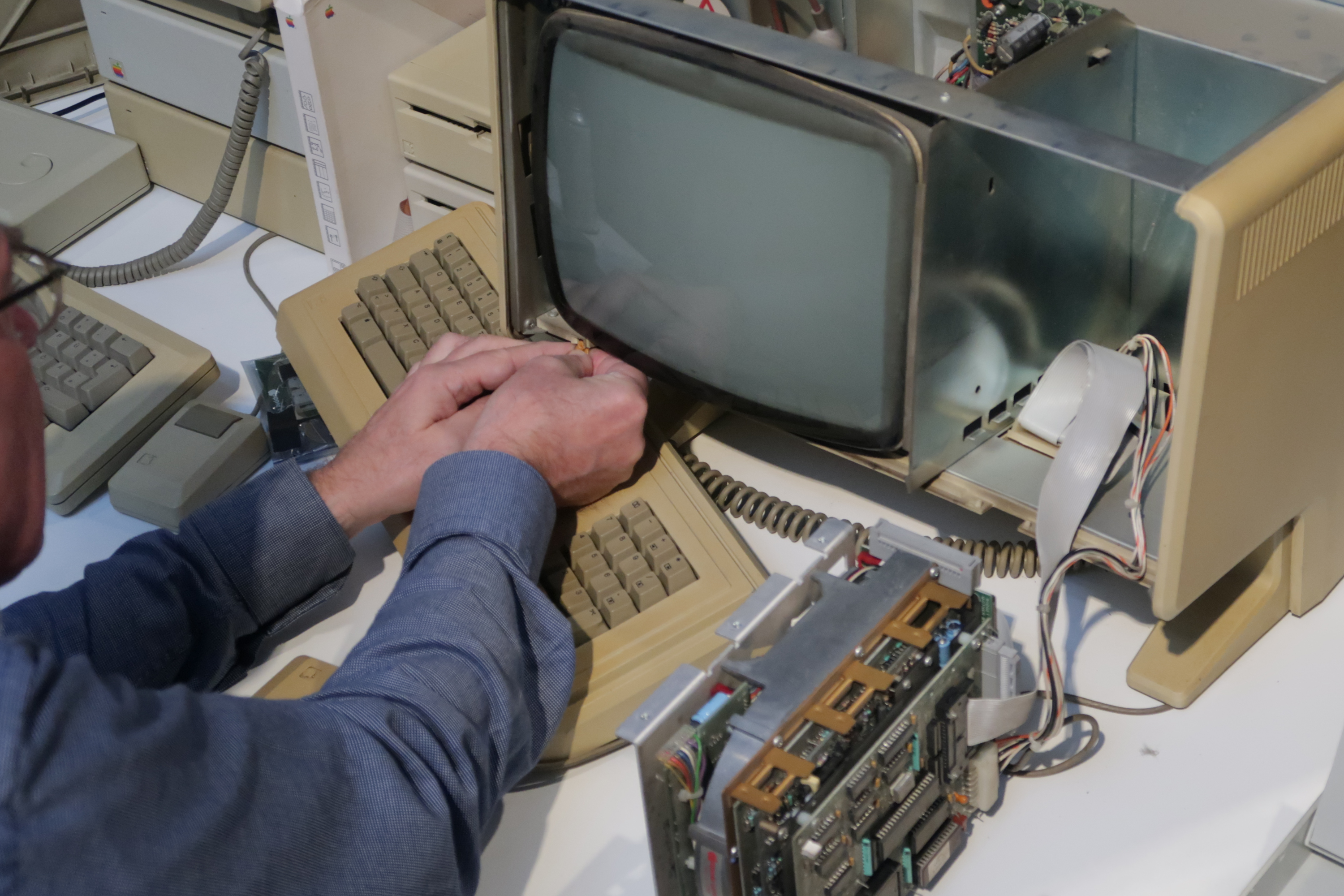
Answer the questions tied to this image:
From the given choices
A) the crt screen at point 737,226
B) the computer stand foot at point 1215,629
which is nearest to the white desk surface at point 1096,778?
the computer stand foot at point 1215,629

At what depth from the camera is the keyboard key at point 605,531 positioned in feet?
4.21

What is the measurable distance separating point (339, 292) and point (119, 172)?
624mm

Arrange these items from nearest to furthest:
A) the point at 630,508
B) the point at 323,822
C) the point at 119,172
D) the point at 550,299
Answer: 1. the point at 323,822
2. the point at 630,508
3. the point at 550,299
4. the point at 119,172

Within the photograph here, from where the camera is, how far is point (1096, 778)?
1124 mm

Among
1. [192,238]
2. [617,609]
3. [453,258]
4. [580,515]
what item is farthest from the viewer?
[192,238]

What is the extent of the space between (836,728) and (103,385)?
3.47 feet

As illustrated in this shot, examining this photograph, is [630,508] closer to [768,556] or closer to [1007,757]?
[768,556]

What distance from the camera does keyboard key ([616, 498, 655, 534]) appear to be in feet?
4.23

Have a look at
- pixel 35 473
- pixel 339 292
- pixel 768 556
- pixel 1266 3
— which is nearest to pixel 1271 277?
pixel 1266 3

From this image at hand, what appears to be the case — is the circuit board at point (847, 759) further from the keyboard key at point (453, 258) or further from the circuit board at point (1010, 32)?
the keyboard key at point (453, 258)

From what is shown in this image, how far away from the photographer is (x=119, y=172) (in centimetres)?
197

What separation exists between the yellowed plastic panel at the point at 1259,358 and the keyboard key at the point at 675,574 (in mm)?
416

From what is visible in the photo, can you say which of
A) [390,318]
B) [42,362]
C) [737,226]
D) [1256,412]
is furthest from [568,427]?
[42,362]

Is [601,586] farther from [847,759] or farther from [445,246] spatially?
[445,246]
